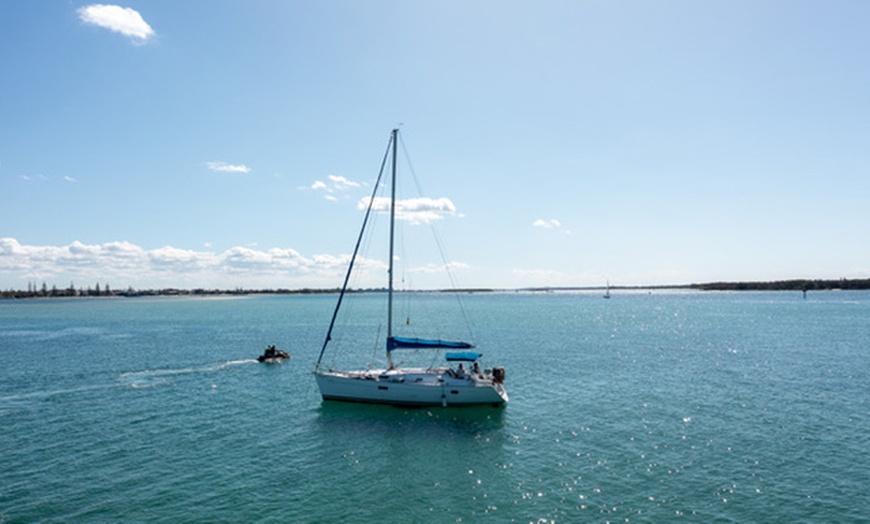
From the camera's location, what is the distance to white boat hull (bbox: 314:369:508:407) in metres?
36.0

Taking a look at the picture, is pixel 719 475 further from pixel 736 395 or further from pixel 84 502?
pixel 84 502

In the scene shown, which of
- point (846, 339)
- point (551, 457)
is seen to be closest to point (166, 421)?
point (551, 457)

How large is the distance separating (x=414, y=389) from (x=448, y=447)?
25.5 ft

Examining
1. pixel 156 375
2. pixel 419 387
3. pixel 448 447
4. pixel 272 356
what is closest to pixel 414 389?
pixel 419 387

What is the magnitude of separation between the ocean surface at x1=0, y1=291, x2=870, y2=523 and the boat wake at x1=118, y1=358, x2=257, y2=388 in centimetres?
39

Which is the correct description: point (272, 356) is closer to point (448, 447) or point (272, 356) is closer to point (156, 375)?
point (156, 375)

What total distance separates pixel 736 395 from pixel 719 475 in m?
18.9

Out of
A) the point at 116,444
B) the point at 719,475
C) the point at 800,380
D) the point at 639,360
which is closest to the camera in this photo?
the point at 719,475

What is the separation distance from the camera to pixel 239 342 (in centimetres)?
8000

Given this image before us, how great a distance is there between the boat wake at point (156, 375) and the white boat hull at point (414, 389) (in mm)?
19473

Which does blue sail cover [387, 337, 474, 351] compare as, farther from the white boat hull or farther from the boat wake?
the boat wake

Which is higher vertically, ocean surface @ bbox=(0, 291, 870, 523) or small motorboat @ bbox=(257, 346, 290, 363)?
small motorboat @ bbox=(257, 346, 290, 363)

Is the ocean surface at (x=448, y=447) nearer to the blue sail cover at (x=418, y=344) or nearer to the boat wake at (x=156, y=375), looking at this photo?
the boat wake at (x=156, y=375)

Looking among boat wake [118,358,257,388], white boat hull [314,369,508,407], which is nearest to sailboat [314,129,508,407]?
white boat hull [314,369,508,407]
